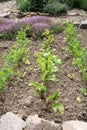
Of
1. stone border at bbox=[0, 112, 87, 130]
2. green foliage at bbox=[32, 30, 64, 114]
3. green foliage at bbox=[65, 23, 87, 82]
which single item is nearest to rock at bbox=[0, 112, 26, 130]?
stone border at bbox=[0, 112, 87, 130]

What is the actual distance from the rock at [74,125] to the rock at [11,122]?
0.58 m

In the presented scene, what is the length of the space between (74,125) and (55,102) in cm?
52

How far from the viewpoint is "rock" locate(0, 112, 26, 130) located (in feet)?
14.9

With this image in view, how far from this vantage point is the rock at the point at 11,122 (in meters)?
4.55

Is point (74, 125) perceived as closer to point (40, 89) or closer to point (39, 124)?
point (39, 124)

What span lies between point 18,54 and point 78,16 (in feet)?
19.1

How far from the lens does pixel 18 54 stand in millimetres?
6379

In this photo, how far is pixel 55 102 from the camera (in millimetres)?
4984

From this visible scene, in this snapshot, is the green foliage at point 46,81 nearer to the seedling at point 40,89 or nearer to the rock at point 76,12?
the seedling at point 40,89

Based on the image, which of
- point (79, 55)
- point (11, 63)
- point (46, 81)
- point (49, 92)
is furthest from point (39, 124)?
point (79, 55)

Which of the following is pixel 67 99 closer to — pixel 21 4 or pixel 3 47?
pixel 3 47

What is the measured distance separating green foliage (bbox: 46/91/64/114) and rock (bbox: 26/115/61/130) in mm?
304

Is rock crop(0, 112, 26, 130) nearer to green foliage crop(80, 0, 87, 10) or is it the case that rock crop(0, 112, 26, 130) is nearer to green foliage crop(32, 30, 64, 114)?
green foliage crop(32, 30, 64, 114)

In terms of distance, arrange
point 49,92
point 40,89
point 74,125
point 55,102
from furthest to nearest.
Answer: point 49,92 < point 40,89 < point 55,102 < point 74,125
